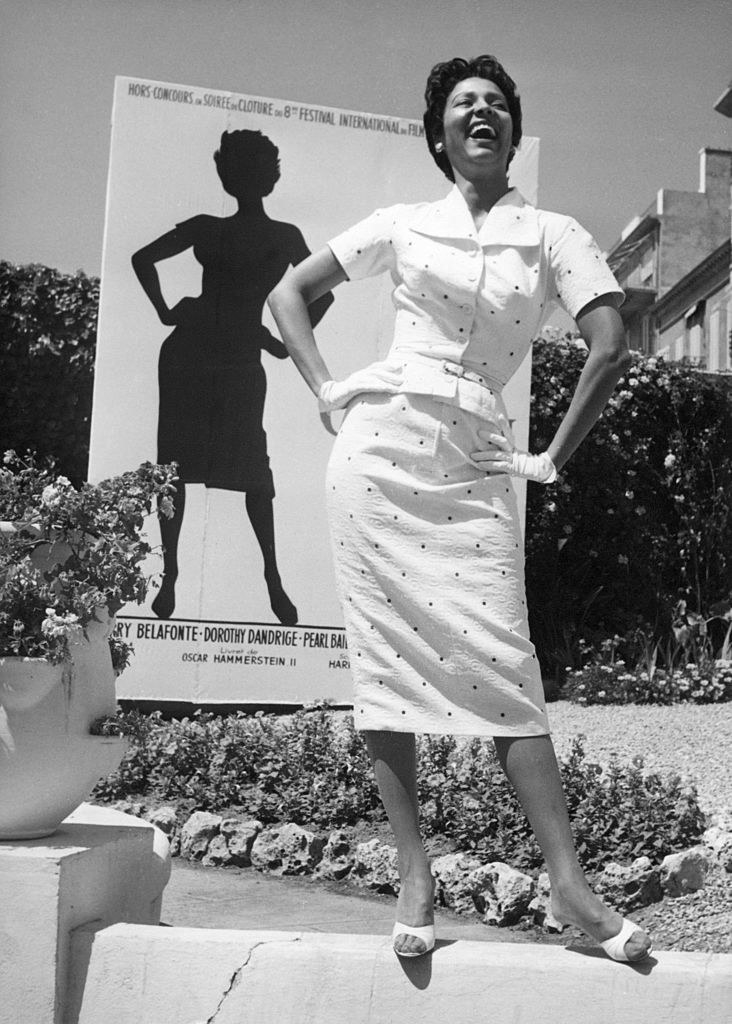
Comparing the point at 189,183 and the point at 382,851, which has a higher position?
the point at 189,183

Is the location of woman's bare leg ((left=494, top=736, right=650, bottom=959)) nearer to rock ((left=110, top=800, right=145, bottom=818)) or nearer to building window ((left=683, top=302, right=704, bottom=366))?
rock ((left=110, top=800, right=145, bottom=818))

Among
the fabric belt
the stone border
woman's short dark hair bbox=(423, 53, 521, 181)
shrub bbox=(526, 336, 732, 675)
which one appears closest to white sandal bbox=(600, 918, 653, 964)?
the fabric belt

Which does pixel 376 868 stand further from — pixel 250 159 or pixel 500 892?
pixel 250 159

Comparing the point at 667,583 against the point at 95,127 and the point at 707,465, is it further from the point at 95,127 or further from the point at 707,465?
the point at 95,127

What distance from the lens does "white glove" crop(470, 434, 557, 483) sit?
236 centimetres

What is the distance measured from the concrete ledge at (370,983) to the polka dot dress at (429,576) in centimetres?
42

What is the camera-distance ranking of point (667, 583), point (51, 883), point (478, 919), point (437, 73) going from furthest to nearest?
point (667, 583) → point (478, 919) → point (437, 73) → point (51, 883)

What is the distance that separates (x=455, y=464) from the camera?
2.35 m

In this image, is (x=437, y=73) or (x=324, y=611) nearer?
(x=437, y=73)

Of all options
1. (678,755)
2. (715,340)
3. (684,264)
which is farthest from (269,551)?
(684,264)

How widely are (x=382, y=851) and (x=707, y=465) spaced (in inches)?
223

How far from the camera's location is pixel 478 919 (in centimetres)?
363

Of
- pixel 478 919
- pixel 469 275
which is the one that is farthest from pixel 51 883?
pixel 478 919

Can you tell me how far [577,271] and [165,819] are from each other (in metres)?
3.01
